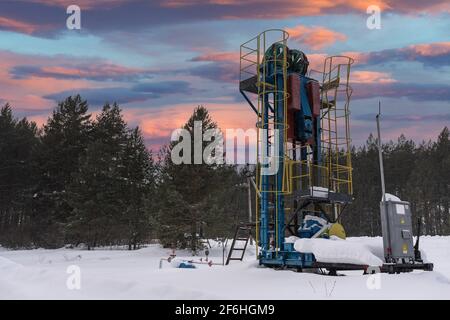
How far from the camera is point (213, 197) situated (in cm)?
3083

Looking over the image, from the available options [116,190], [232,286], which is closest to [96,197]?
[116,190]

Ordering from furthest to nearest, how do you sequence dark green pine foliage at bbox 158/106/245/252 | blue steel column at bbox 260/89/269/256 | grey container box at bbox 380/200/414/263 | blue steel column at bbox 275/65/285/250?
1. dark green pine foliage at bbox 158/106/245/252
2. blue steel column at bbox 260/89/269/256
3. blue steel column at bbox 275/65/285/250
4. grey container box at bbox 380/200/414/263

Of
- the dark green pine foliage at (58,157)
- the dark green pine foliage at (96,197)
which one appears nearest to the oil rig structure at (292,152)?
the dark green pine foliage at (96,197)

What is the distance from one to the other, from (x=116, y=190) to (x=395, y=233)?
2916 centimetres

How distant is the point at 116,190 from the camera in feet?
120

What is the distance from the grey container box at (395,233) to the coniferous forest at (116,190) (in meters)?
11.7

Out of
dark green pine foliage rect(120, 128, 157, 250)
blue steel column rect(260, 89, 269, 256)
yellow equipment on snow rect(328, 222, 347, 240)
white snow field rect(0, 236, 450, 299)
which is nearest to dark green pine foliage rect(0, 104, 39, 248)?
dark green pine foliage rect(120, 128, 157, 250)

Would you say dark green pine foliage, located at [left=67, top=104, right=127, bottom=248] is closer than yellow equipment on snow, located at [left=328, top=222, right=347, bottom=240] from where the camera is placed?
No

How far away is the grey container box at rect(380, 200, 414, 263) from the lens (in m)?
10.6

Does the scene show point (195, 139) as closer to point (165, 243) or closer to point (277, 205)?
point (165, 243)

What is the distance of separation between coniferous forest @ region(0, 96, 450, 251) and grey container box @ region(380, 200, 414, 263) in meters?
11.7

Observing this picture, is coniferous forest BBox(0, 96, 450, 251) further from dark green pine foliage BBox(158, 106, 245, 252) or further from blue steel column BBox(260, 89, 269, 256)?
blue steel column BBox(260, 89, 269, 256)

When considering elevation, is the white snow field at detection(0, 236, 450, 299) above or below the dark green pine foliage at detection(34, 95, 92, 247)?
below
